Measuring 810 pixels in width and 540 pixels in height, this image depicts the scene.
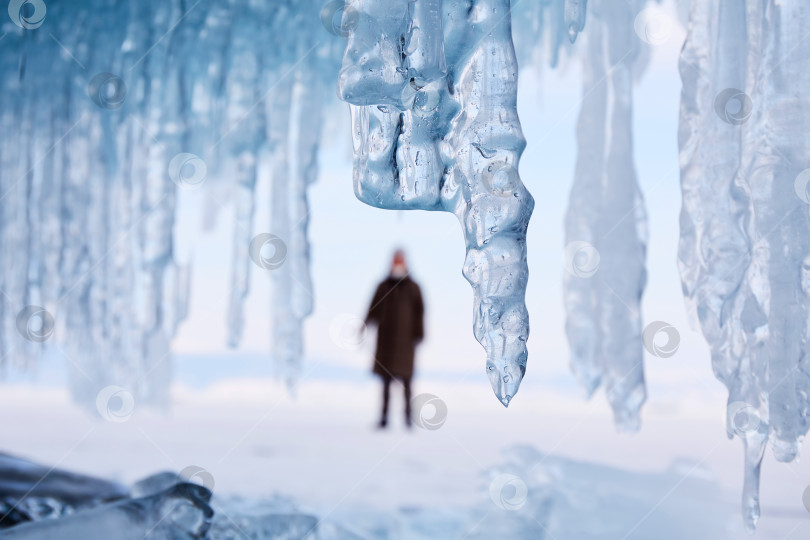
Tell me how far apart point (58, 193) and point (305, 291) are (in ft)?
5.08

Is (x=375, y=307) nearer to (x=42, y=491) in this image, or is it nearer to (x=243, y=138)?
(x=243, y=138)

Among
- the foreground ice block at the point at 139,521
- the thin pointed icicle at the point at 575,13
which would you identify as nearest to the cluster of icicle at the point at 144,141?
the foreground ice block at the point at 139,521

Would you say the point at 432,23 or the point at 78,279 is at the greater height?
the point at 432,23

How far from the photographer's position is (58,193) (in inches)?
128

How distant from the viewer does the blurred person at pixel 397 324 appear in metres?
2.94

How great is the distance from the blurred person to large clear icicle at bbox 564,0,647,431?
86 centimetres

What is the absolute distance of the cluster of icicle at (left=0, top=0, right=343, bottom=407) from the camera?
249 cm

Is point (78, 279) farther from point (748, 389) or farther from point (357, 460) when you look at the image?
point (748, 389)

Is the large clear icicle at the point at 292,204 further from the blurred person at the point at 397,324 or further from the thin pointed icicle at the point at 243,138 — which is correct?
the blurred person at the point at 397,324

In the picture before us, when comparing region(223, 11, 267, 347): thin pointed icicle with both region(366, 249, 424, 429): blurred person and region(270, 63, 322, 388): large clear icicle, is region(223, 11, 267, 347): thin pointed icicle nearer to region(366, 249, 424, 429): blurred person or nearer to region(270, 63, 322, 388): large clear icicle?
region(270, 63, 322, 388): large clear icicle

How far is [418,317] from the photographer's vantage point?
9.82ft

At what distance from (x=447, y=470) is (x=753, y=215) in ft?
6.77

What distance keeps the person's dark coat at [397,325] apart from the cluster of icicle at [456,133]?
1.91m

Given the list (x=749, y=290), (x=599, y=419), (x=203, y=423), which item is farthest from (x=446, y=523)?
(x=599, y=419)
